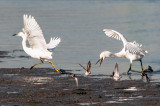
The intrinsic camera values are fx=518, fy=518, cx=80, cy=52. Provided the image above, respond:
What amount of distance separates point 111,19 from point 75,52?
39.9ft

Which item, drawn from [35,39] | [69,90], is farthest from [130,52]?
[69,90]

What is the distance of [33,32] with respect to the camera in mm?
15688

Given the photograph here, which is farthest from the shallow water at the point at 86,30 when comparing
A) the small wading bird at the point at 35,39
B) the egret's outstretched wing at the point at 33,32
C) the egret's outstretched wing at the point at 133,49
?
the egret's outstretched wing at the point at 33,32

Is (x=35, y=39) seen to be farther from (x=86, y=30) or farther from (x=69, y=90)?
(x=86, y=30)

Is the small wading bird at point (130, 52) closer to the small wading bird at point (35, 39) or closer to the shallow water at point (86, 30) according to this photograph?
the shallow water at point (86, 30)

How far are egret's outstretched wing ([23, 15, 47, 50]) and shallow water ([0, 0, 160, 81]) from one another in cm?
91

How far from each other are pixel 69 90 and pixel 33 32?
385 centimetres

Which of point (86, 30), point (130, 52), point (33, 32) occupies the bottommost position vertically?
point (130, 52)

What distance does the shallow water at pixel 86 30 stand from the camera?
17.6m

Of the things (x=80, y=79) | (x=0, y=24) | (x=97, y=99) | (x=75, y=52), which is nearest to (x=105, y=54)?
(x=80, y=79)

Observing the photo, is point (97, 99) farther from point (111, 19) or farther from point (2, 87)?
point (111, 19)

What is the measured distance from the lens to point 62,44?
70.6 feet

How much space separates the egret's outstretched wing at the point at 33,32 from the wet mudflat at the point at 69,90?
4.07 feet

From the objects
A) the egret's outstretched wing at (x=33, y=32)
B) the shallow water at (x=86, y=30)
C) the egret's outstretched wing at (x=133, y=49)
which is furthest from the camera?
the shallow water at (x=86, y=30)
